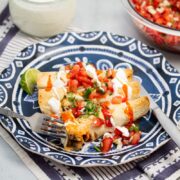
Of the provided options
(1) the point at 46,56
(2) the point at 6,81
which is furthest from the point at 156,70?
(2) the point at 6,81

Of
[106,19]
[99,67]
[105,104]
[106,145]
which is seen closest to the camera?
[106,145]

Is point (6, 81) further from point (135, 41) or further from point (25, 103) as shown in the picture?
point (135, 41)

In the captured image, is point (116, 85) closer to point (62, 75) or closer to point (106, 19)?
point (62, 75)

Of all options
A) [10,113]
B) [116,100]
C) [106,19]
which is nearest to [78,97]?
[116,100]

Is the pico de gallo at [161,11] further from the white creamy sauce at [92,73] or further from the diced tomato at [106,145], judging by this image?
the diced tomato at [106,145]

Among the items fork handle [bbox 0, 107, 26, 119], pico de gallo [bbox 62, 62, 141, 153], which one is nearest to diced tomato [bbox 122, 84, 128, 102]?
pico de gallo [bbox 62, 62, 141, 153]

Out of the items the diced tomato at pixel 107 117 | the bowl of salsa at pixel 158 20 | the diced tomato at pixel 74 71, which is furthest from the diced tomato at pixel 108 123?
the bowl of salsa at pixel 158 20

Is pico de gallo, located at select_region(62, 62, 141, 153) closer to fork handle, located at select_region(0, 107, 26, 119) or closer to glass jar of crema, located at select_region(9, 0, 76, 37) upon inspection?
fork handle, located at select_region(0, 107, 26, 119)
